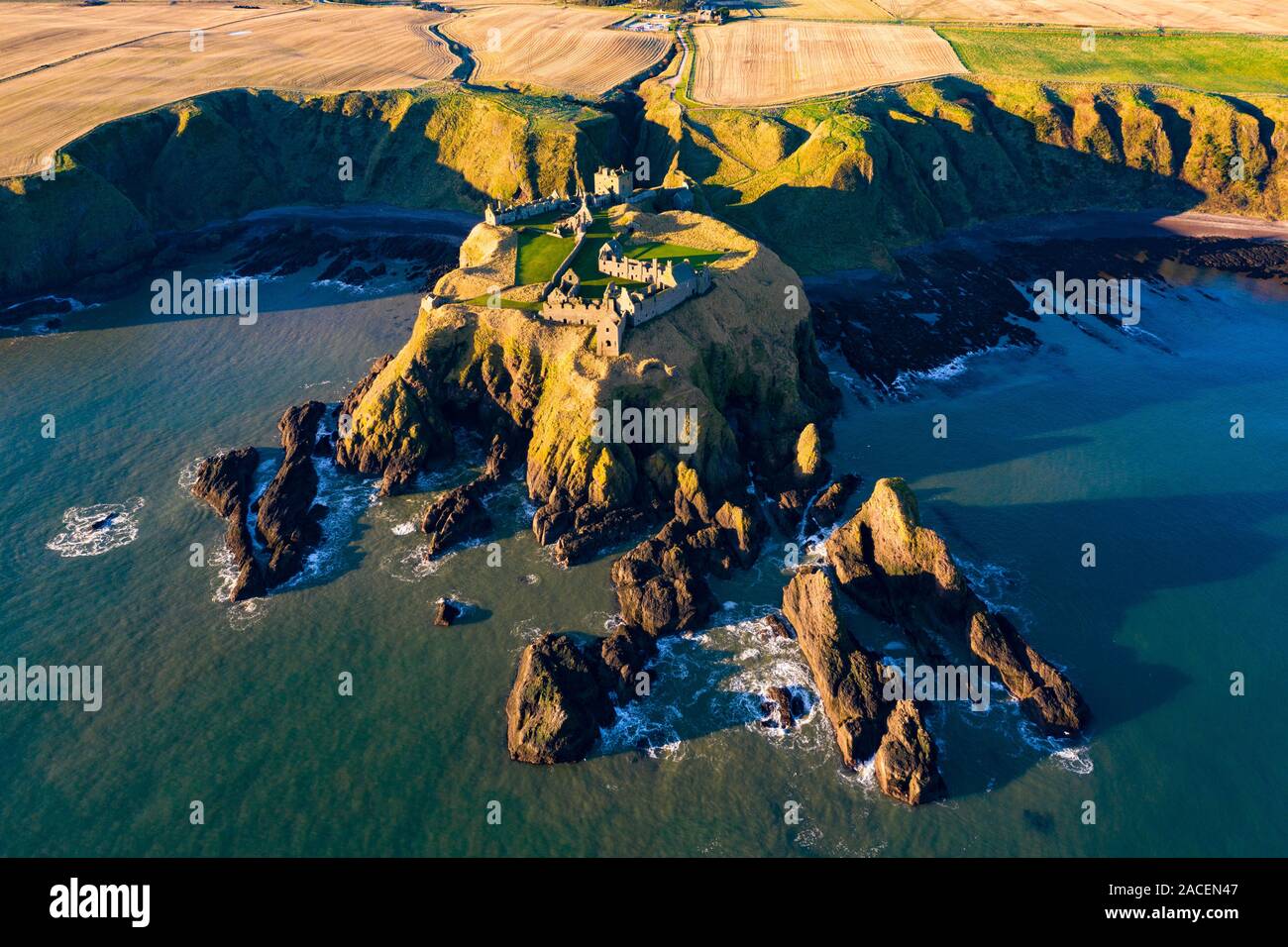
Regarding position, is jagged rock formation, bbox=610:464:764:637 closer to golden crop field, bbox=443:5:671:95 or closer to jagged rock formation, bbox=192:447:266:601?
jagged rock formation, bbox=192:447:266:601

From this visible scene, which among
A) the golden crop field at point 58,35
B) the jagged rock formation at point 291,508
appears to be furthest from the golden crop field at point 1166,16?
the jagged rock formation at point 291,508

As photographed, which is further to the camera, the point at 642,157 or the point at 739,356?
the point at 642,157

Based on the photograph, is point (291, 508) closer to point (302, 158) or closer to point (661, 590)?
point (661, 590)

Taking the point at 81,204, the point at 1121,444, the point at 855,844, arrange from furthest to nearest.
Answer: the point at 81,204 → the point at 1121,444 → the point at 855,844

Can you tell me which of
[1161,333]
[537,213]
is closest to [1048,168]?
[1161,333]

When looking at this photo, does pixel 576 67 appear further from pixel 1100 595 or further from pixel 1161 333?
pixel 1100 595

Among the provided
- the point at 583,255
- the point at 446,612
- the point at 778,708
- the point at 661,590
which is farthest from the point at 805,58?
the point at 778,708
